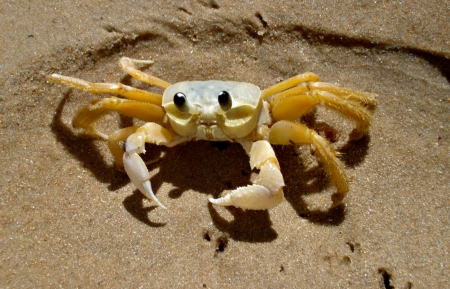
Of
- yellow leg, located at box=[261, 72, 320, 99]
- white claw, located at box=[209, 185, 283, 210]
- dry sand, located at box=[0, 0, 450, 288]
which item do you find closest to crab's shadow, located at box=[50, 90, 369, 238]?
dry sand, located at box=[0, 0, 450, 288]

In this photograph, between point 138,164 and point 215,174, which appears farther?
point 215,174

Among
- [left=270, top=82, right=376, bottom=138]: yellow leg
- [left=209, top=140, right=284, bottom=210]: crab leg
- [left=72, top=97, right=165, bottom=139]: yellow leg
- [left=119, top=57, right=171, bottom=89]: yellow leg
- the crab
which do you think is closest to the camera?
[left=209, top=140, right=284, bottom=210]: crab leg

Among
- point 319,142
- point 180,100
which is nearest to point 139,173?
point 180,100

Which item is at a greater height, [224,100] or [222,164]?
[224,100]

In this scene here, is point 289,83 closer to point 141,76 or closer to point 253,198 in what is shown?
point 253,198

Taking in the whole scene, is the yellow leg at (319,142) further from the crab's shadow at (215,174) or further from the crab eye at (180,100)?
the crab eye at (180,100)

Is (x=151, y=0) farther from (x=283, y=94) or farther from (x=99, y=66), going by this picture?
(x=283, y=94)

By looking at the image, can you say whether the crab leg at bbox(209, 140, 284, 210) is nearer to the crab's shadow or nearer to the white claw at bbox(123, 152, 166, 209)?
the crab's shadow
